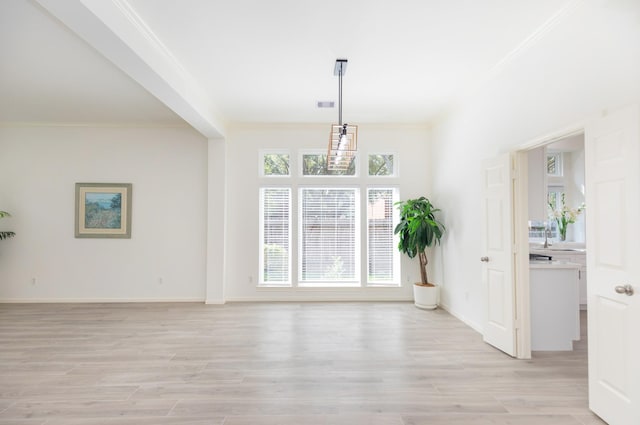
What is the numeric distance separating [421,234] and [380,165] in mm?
1563

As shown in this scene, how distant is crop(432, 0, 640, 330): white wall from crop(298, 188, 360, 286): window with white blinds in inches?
59.2

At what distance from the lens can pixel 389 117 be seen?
536 cm

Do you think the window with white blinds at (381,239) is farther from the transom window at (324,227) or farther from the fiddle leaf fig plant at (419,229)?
the fiddle leaf fig plant at (419,229)

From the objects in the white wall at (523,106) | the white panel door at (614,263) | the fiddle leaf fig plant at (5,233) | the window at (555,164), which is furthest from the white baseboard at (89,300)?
the window at (555,164)

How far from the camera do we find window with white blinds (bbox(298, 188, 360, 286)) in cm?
575

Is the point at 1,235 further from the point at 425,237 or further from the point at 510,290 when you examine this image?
the point at 510,290

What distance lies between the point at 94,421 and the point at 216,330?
1.90 metres

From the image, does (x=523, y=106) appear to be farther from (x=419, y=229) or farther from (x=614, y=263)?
(x=419, y=229)

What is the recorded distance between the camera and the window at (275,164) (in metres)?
5.82

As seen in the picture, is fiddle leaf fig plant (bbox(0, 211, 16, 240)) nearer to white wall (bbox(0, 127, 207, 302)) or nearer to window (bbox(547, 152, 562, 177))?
white wall (bbox(0, 127, 207, 302))

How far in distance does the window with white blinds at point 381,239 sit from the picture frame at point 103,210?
4.29m

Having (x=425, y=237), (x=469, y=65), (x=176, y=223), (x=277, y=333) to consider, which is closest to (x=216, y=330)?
(x=277, y=333)

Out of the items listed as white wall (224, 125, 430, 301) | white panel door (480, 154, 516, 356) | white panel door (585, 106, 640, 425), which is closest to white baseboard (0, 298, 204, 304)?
white wall (224, 125, 430, 301)

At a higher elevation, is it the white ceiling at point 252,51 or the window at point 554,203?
the white ceiling at point 252,51
